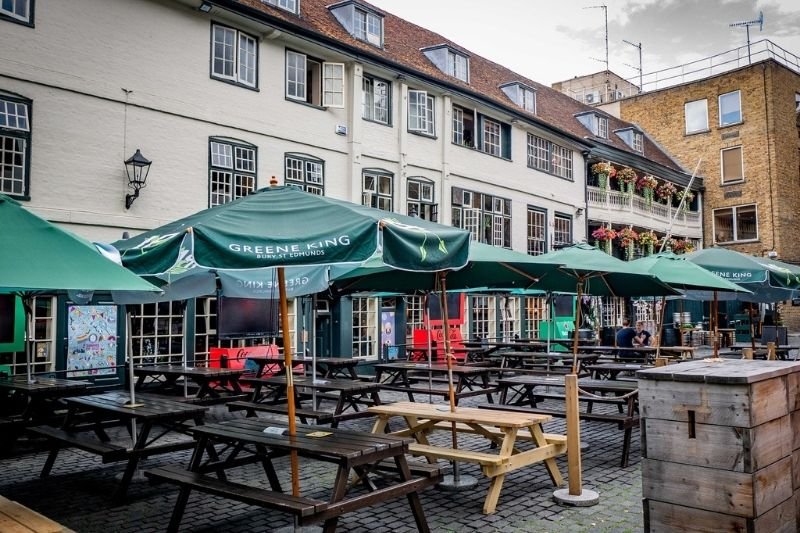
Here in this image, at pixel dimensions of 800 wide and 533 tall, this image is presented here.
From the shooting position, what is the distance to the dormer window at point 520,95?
78.8 ft

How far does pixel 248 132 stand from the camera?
14523 millimetres

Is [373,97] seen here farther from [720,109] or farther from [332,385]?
[720,109]

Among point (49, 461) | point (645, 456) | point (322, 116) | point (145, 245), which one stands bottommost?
point (49, 461)

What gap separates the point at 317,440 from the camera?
16.1ft

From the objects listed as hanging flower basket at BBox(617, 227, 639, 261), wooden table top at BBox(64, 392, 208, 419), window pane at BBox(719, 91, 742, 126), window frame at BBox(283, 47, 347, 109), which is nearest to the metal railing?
hanging flower basket at BBox(617, 227, 639, 261)

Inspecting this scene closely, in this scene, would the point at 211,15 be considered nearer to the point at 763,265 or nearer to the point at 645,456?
the point at 763,265

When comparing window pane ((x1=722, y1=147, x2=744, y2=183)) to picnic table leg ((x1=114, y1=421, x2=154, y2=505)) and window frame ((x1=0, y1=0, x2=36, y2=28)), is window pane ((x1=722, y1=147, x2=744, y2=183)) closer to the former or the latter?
window frame ((x1=0, y1=0, x2=36, y2=28))

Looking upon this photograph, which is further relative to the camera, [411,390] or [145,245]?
[411,390]

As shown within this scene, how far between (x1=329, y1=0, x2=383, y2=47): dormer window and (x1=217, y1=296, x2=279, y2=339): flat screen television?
821 cm

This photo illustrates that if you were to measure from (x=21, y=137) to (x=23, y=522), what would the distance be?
9.43 meters

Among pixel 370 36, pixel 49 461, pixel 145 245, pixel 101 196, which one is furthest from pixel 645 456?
pixel 370 36

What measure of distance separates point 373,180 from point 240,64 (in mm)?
4458

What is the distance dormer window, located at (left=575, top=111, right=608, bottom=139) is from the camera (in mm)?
29406

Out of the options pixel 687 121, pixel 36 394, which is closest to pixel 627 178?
pixel 687 121
